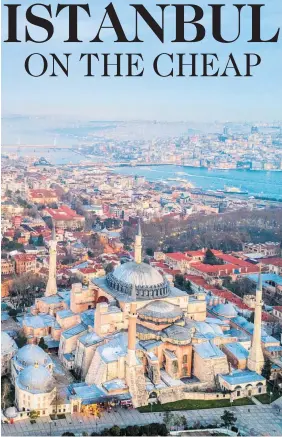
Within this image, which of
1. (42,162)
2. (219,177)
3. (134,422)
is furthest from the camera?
(219,177)

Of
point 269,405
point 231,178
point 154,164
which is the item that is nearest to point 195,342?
point 269,405

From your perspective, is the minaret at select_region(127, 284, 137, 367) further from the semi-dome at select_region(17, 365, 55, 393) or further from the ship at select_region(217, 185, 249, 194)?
the ship at select_region(217, 185, 249, 194)

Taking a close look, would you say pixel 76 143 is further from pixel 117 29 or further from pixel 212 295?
pixel 117 29

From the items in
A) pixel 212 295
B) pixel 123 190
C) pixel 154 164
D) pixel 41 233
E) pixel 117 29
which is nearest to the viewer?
pixel 117 29

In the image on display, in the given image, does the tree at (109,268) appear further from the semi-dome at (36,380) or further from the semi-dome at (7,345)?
the semi-dome at (36,380)

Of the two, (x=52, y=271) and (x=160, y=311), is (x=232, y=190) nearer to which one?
(x=52, y=271)

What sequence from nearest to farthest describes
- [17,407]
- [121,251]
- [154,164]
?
1. [17,407]
2. [121,251]
3. [154,164]

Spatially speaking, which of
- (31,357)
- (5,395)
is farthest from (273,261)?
(5,395)
